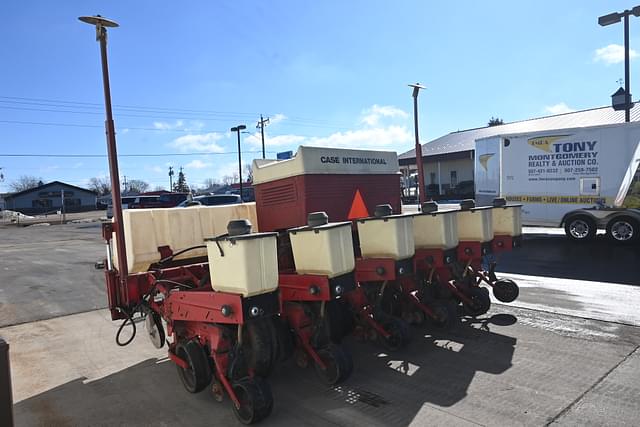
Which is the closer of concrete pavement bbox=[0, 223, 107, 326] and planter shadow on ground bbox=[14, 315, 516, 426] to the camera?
planter shadow on ground bbox=[14, 315, 516, 426]

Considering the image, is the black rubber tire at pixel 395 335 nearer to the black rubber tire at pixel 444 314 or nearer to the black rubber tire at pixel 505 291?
the black rubber tire at pixel 444 314

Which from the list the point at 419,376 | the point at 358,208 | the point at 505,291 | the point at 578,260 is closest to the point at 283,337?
the point at 419,376

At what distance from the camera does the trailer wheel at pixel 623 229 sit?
11109mm

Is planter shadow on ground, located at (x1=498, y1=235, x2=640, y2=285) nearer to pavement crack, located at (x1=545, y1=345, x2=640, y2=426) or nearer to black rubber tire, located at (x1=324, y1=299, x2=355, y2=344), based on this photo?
pavement crack, located at (x1=545, y1=345, x2=640, y2=426)

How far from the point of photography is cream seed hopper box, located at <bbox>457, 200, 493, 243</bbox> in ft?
17.6

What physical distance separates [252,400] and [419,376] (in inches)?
62.8

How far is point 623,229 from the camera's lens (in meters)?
11.3

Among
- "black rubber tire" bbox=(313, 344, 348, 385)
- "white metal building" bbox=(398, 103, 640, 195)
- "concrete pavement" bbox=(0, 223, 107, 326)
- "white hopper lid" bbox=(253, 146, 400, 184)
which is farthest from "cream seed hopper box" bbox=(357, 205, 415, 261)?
"white metal building" bbox=(398, 103, 640, 195)

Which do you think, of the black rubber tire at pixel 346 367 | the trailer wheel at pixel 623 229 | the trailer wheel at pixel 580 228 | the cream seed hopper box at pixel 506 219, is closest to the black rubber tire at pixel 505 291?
the cream seed hopper box at pixel 506 219

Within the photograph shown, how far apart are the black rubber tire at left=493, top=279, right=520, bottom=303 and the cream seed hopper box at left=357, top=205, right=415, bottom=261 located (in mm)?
2461

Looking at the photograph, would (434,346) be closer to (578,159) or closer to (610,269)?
(610,269)

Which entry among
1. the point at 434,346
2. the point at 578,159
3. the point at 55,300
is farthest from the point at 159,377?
the point at 578,159

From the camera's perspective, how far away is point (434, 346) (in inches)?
191

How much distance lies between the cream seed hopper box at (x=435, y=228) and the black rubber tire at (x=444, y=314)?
2.50ft
